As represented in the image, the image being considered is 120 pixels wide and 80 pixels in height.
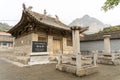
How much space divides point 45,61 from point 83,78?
237 inches

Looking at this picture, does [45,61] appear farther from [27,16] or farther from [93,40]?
[93,40]

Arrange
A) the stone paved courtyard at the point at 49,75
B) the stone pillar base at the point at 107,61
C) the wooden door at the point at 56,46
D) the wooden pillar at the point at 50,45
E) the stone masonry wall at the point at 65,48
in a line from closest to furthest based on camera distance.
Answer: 1. the stone paved courtyard at the point at 49,75
2. the stone pillar base at the point at 107,61
3. the wooden pillar at the point at 50,45
4. the wooden door at the point at 56,46
5. the stone masonry wall at the point at 65,48

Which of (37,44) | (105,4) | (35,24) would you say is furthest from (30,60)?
(105,4)

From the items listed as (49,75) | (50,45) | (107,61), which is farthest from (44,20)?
(49,75)

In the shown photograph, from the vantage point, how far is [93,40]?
18703 mm

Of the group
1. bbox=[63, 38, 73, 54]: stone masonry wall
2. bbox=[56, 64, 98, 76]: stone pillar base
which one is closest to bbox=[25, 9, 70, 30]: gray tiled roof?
bbox=[63, 38, 73, 54]: stone masonry wall

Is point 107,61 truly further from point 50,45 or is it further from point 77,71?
point 50,45

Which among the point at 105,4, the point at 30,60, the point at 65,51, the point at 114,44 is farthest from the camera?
the point at 114,44

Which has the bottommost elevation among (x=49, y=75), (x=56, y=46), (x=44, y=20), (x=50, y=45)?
(x=49, y=75)

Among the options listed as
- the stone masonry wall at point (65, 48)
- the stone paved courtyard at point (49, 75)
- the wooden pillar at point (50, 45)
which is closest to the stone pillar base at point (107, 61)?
the stone paved courtyard at point (49, 75)

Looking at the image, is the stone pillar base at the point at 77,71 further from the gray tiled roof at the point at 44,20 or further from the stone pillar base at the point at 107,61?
the gray tiled roof at the point at 44,20

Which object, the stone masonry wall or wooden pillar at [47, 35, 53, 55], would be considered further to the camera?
the stone masonry wall

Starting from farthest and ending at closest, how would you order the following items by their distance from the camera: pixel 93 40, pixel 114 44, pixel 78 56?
pixel 93 40 → pixel 114 44 → pixel 78 56

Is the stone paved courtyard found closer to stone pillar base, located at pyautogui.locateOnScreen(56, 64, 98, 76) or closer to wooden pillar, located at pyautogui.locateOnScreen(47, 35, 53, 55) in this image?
stone pillar base, located at pyautogui.locateOnScreen(56, 64, 98, 76)
